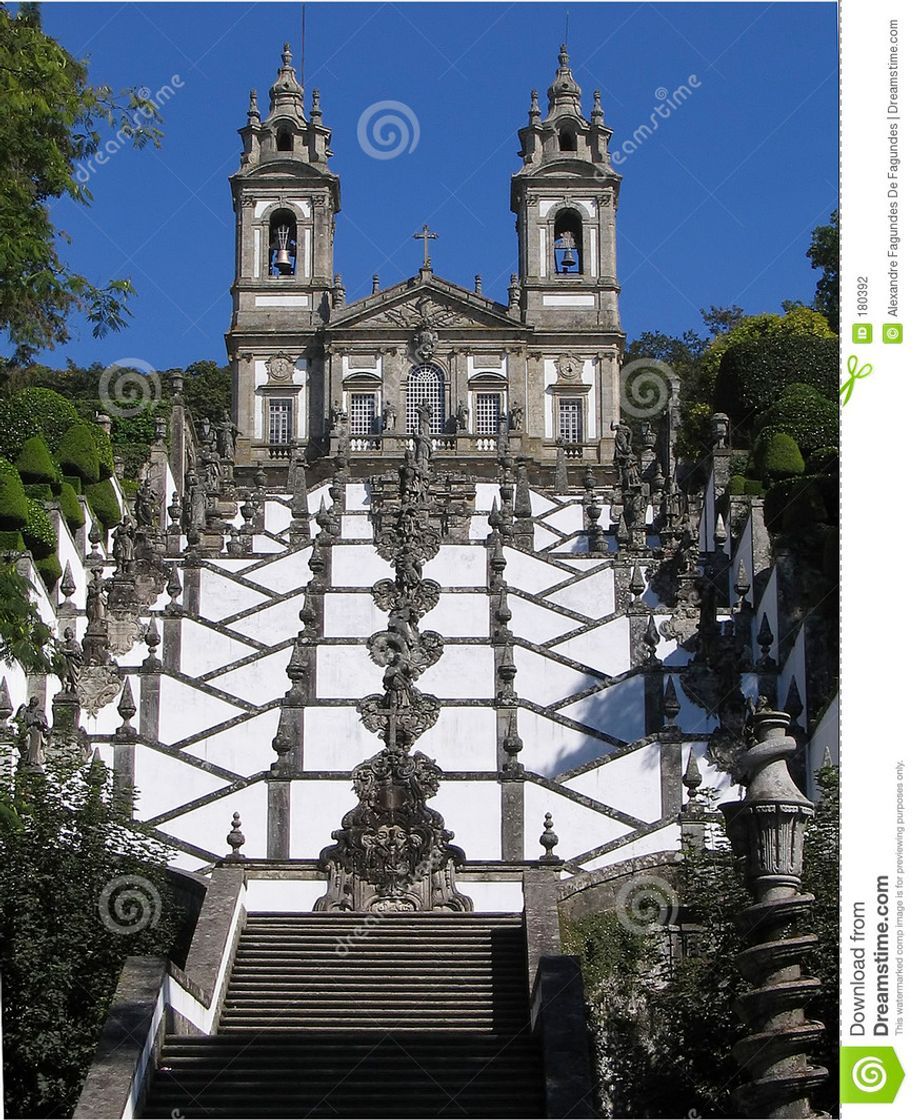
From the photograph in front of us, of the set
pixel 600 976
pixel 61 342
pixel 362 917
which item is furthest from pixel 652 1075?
pixel 61 342

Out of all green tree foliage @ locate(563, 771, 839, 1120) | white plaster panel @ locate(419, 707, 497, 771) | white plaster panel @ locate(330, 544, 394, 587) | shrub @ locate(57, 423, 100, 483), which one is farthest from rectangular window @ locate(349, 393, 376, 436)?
green tree foliage @ locate(563, 771, 839, 1120)

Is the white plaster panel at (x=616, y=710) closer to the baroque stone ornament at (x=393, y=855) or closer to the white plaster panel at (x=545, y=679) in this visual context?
the white plaster panel at (x=545, y=679)

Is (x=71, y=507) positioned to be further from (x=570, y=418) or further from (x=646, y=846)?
(x=570, y=418)

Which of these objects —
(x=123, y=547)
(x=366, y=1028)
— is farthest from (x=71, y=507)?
(x=366, y=1028)

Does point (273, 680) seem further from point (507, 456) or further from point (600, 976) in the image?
point (507, 456)

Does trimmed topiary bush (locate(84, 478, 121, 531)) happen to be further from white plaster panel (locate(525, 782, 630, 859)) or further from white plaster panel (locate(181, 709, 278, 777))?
white plaster panel (locate(525, 782, 630, 859))

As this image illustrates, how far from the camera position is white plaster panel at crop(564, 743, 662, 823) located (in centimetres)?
3081

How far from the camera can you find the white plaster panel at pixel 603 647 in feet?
123

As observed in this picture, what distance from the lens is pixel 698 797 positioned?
2931 cm

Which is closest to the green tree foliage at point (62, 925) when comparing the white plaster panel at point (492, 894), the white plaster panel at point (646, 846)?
the white plaster panel at point (492, 894)

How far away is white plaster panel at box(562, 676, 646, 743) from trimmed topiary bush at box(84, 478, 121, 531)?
15258 millimetres

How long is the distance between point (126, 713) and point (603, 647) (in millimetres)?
9322

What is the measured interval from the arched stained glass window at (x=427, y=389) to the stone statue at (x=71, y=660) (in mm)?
26559

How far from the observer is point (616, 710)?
3428cm
